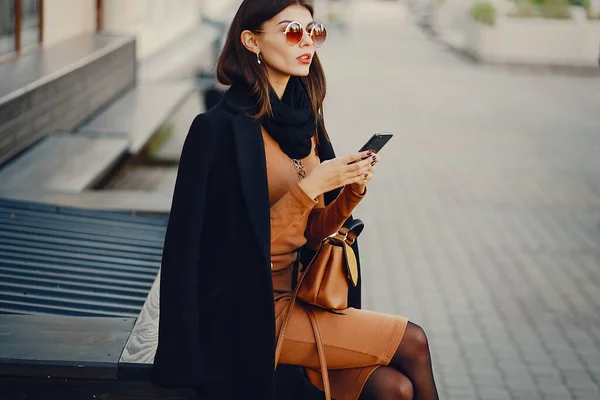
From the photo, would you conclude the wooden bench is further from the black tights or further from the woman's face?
the woman's face

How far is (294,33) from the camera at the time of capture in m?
3.28

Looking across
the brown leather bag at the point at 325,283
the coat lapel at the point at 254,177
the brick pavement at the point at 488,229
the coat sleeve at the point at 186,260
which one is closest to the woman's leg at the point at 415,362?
the brown leather bag at the point at 325,283

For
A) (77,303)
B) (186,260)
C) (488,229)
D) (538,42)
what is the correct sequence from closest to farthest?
(186,260), (77,303), (488,229), (538,42)

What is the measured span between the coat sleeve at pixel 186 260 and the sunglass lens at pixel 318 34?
0.52 m

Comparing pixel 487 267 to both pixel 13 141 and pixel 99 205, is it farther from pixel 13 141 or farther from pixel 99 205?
pixel 13 141

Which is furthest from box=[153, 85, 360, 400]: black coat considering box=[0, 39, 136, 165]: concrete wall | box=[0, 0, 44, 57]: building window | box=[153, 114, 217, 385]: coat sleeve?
box=[0, 0, 44, 57]: building window

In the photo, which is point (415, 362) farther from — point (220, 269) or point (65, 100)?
point (65, 100)

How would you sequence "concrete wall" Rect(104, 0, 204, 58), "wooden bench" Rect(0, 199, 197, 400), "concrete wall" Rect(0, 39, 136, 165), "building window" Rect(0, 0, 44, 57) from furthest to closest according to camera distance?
"concrete wall" Rect(104, 0, 204, 58) → "building window" Rect(0, 0, 44, 57) → "concrete wall" Rect(0, 39, 136, 165) → "wooden bench" Rect(0, 199, 197, 400)

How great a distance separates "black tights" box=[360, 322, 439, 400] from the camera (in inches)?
126

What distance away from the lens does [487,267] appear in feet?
24.2

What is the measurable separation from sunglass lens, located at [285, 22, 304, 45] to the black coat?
30 cm

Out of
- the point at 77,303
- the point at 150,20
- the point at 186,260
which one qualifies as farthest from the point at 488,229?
the point at 150,20

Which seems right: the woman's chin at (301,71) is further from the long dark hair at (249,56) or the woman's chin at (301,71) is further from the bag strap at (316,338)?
the bag strap at (316,338)

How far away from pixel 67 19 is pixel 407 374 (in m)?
9.22
